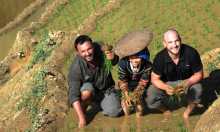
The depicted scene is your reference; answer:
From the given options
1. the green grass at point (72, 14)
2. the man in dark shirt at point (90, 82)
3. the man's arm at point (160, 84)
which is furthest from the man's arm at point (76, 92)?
the green grass at point (72, 14)

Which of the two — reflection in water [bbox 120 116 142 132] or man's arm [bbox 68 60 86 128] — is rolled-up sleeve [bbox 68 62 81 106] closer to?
man's arm [bbox 68 60 86 128]

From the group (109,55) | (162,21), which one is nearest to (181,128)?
(109,55)

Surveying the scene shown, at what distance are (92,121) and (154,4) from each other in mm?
8472

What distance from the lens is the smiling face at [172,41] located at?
8664 millimetres

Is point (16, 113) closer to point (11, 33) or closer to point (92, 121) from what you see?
point (92, 121)

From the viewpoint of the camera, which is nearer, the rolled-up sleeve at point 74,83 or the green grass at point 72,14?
the rolled-up sleeve at point 74,83

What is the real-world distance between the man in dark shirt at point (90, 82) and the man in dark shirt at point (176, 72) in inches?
36.4

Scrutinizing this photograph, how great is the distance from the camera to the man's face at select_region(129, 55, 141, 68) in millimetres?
9336

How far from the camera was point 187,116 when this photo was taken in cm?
948

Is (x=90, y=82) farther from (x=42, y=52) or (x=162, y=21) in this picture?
(x=42, y=52)

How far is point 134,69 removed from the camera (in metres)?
9.51

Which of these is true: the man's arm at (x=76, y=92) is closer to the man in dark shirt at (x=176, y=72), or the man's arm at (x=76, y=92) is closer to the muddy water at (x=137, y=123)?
the muddy water at (x=137, y=123)

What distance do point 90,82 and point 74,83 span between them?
0.34 meters

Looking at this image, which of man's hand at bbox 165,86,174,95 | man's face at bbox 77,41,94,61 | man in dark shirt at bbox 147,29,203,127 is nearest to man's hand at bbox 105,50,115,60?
man's face at bbox 77,41,94,61
